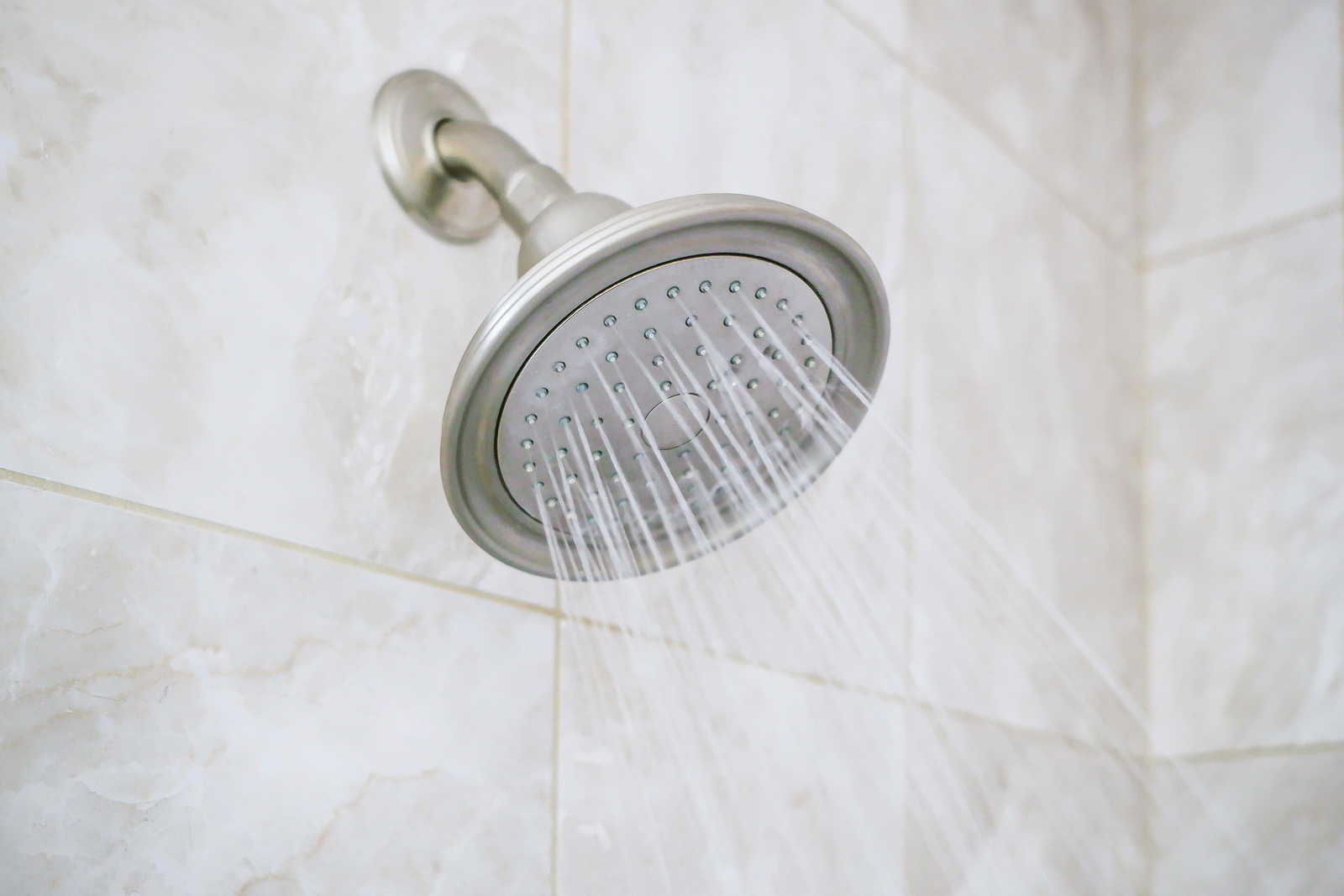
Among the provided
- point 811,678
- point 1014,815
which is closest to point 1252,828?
point 1014,815

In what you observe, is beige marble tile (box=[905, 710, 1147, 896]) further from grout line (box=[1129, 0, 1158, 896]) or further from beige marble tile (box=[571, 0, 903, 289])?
beige marble tile (box=[571, 0, 903, 289])

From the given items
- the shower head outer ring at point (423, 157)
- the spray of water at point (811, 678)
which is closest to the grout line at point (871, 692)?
the spray of water at point (811, 678)

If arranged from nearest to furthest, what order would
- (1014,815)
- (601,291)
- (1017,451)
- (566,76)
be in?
(601,291) → (566,76) → (1014,815) → (1017,451)

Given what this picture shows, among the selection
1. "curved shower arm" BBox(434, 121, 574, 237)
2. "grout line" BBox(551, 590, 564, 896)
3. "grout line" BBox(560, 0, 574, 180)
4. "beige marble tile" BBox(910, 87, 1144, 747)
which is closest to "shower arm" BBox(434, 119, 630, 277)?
"curved shower arm" BBox(434, 121, 574, 237)

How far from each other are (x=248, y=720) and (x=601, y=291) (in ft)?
0.83

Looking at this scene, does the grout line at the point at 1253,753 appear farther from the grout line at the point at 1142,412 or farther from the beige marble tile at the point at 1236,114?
the beige marble tile at the point at 1236,114

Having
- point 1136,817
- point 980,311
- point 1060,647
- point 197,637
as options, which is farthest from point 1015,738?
point 197,637

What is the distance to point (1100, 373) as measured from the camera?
4.27 ft

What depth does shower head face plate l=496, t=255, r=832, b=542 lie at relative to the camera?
1.66 ft

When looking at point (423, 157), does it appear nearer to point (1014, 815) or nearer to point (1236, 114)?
point (1014, 815)

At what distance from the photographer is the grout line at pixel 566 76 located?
0.79m

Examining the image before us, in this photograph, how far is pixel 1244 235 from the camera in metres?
1.34

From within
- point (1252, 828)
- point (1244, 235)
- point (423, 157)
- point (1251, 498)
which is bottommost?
point (1252, 828)

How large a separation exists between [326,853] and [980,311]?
76 cm
